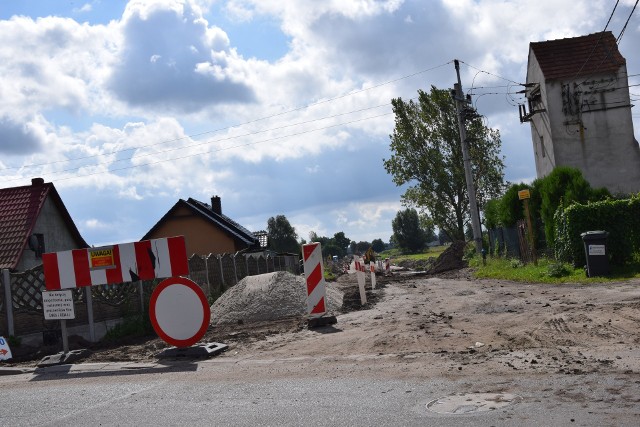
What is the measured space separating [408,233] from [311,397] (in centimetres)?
13704

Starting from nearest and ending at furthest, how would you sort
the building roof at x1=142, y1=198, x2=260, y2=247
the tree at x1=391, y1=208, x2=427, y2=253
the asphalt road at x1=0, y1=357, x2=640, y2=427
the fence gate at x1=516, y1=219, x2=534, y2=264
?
1. the asphalt road at x1=0, y1=357, x2=640, y2=427
2. the fence gate at x1=516, y1=219, x2=534, y2=264
3. the building roof at x1=142, y1=198, x2=260, y2=247
4. the tree at x1=391, y1=208, x2=427, y2=253

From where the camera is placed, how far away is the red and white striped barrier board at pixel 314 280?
1288 cm

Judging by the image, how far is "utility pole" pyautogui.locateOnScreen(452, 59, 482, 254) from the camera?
35406 millimetres

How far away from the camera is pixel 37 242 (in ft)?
107

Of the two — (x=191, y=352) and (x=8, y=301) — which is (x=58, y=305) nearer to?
(x=191, y=352)

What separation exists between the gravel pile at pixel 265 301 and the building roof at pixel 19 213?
16.2 m

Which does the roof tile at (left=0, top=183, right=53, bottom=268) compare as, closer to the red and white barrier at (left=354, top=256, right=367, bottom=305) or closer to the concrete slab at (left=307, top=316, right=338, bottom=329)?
the red and white barrier at (left=354, top=256, right=367, bottom=305)

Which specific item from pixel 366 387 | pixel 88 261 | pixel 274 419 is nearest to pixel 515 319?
pixel 366 387

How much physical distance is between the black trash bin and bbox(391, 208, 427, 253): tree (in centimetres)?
12179

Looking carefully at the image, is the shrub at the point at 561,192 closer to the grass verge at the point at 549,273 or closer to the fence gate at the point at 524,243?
the grass verge at the point at 549,273

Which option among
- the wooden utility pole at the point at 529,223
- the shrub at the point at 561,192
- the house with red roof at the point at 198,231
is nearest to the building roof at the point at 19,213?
the house with red roof at the point at 198,231

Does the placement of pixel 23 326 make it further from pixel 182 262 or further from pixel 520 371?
pixel 520 371

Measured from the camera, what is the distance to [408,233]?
14275 cm

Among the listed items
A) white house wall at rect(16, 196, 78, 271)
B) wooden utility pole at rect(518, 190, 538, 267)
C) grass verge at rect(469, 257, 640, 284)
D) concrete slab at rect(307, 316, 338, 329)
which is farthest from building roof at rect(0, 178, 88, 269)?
wooden utility pole at rect(518, 190, 538, 267)
